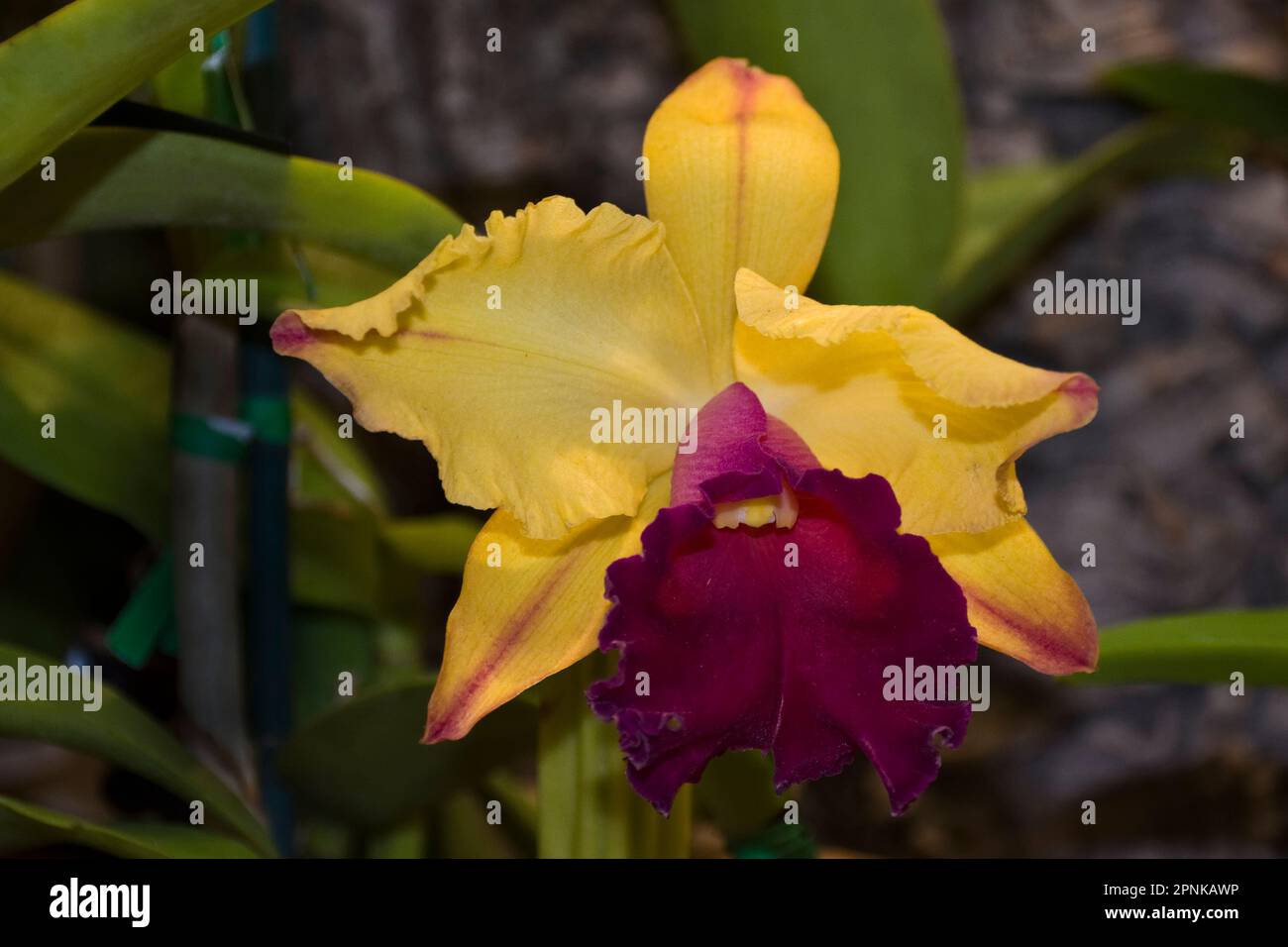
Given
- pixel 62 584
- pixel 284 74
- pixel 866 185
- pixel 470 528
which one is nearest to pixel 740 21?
pixel 866 185

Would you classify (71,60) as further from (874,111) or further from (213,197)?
(874,111)

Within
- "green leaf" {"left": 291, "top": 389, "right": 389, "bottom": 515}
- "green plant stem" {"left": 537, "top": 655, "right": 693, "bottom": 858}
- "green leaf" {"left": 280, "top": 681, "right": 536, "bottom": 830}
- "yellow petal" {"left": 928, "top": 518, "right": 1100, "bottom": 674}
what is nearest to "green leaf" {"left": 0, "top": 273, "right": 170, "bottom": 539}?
"green leaf" {"left": 291, "top": 389, "right": 389, "bottom": 515}

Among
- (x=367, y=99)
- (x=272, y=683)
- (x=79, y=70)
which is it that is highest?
(x=367, y=99)

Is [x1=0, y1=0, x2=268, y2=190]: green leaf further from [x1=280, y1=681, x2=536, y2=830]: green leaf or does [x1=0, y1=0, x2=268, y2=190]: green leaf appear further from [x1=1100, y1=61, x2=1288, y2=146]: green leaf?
[x1=1100, y1=61, x2=1288, y2=146]: green leaf

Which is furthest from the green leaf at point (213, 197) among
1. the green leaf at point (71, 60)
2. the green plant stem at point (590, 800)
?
the green plant stem at point (590, 800)

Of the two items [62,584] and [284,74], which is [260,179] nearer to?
[284,74]

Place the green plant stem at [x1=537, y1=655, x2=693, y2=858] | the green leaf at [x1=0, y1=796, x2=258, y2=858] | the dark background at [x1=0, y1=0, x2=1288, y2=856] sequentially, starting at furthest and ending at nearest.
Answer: the dark background at [x1=0, y1=0, x2=1288, y2=856]
the green plant stem at [x1=537, y1=655, x2=693, y2=858]
the green leaf at [x1=0, y1=796, x2=258, y2=858]
